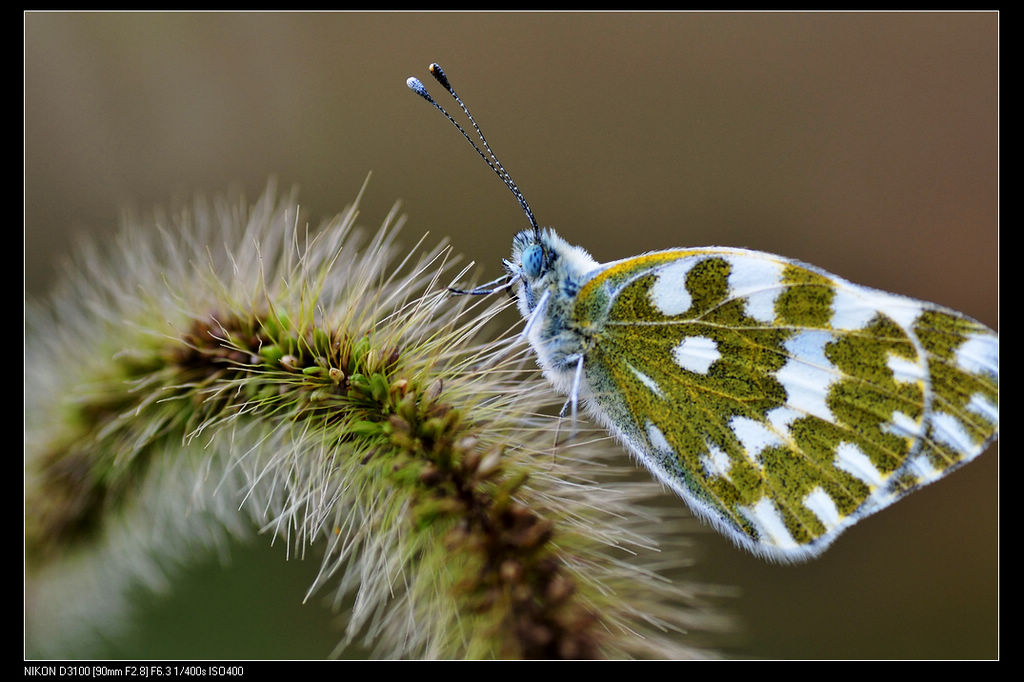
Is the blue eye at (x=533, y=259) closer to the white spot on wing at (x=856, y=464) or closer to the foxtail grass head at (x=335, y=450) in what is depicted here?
the foxtail grass head at (x=335, y=450)

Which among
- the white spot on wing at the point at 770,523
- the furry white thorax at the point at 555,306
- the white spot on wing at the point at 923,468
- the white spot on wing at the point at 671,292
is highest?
the furry white thorax at the point at 555,306

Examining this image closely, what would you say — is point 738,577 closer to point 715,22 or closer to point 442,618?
point 442,618

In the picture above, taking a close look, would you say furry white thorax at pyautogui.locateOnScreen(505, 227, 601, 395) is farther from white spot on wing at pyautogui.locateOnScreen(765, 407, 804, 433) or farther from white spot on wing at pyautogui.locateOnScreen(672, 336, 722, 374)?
white spot on wing at pyautogui.locateOnScreen(765, 407, 804, 433)

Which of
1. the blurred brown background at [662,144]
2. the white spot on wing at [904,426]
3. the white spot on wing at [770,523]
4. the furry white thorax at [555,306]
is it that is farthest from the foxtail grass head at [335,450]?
the blurred brown background at [662,144]

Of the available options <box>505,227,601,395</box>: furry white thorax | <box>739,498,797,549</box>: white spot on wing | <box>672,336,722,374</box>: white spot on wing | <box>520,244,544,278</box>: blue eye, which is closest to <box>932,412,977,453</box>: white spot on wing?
<box>739,498,797,549</box>: white spot on wing

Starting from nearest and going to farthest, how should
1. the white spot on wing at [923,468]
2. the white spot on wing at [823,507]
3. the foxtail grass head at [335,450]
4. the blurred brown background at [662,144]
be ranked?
1. the foxtail grass head at [335,450]
2. the white spot on wing at [923,468]
3. the white spot on wing at [823,507]
4. the blurred brown background at [662,144]

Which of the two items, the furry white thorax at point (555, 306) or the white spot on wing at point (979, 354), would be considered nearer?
the white spot on wing at point (979, 354)
